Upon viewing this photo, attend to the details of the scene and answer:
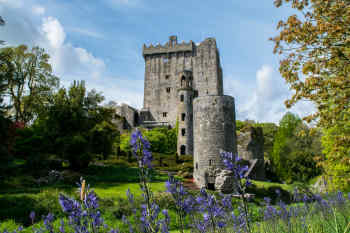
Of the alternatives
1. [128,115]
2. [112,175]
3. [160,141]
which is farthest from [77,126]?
[128,115]

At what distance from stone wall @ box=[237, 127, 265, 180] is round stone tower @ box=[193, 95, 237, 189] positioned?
8.65m

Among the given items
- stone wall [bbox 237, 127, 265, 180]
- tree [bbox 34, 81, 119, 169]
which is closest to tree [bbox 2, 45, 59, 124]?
tree [bbox 34, 81, 119, 169]

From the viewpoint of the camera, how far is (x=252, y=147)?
28328 millimetres

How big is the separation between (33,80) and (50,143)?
50.9 feet

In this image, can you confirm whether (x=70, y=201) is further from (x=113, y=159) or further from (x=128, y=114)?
(x=128, y=114)

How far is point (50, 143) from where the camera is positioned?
67.8 ft

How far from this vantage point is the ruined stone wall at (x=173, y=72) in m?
51.2

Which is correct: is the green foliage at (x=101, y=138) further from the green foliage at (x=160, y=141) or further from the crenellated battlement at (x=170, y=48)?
the crenellated battlement at (x=170, y=48)

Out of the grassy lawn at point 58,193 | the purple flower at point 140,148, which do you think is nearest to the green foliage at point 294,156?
the grassy lawn at point 58,193

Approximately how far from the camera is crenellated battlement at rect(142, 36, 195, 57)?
176ft

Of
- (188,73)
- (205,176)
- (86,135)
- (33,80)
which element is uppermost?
(188,73)

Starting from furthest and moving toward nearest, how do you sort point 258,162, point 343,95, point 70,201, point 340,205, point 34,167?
point 258,162 → point 34,167 → point 343,95 → point 340,205 → point 70,201

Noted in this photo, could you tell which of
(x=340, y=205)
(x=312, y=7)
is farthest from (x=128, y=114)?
(x=340, y=205)

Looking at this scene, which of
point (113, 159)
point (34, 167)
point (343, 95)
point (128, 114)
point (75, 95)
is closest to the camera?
point (343, 95)
